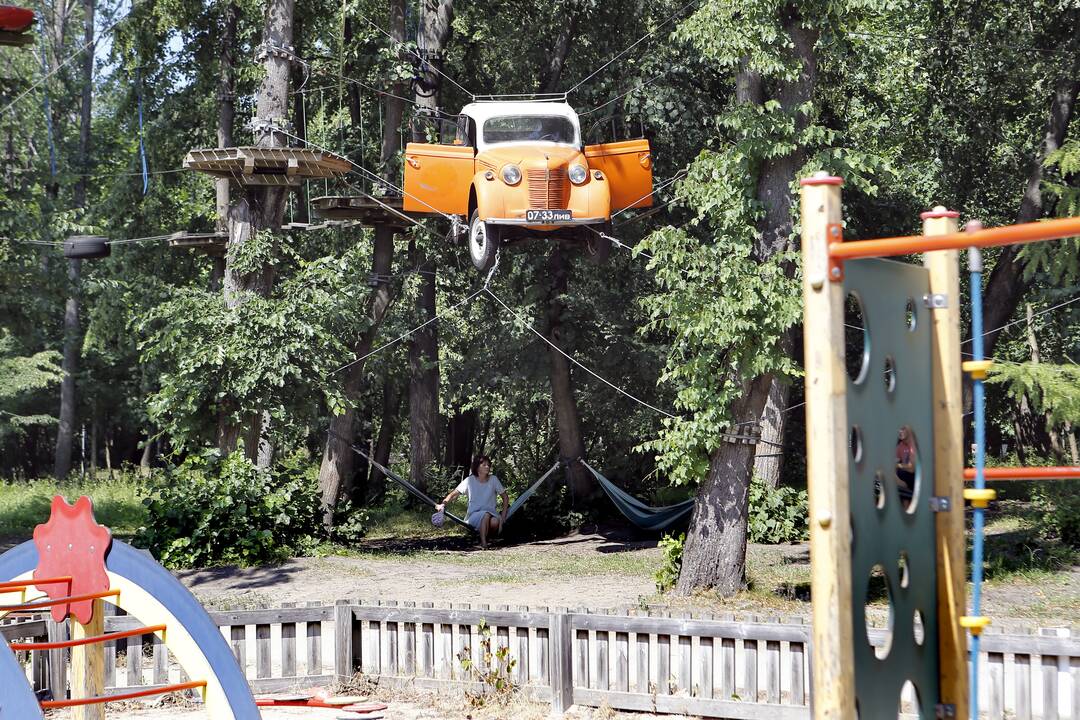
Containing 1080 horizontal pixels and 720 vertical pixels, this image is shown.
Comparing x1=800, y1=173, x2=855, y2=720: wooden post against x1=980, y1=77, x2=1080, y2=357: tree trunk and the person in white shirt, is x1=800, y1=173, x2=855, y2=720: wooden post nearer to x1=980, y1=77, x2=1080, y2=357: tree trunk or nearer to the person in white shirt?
the person in white shirt

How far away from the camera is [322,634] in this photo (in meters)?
8.73

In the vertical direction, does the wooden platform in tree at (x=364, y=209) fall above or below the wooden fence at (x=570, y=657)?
above

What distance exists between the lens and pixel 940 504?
4.09 meters

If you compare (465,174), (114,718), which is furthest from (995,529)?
(114,718)

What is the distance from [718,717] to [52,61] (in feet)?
120

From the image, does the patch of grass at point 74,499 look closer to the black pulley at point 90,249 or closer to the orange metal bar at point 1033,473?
the black pulley at point 90,249

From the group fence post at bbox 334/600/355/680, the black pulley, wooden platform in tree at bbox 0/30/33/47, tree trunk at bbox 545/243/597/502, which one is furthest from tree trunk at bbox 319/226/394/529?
fence post at bbox 334/600/355/680

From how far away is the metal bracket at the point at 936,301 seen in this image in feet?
13.7

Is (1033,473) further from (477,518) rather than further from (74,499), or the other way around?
(74,499)

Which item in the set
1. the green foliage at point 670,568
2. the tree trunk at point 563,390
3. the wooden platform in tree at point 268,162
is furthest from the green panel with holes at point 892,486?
the tree trunk at point 563,390

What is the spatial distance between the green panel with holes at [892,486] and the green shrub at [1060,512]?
12036mm

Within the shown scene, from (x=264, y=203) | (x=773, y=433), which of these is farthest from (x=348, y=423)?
(x=773, y=433)

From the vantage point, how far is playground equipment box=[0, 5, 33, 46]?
9.95 meters

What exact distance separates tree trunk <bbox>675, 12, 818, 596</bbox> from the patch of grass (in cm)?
1027
